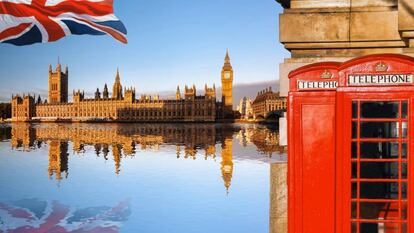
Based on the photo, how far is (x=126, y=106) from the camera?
145 m

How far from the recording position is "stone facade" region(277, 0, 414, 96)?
6242mm

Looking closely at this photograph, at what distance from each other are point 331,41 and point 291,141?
1805mm

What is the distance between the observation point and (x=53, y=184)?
17.4 metres

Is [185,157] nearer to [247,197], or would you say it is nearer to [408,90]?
[247,197]

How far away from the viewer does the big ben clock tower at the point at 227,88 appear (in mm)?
145500

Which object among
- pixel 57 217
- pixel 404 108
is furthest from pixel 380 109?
pixel 57 217

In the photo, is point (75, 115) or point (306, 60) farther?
point (75, 115)

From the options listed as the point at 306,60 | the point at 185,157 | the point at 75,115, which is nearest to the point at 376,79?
the point at 306,60

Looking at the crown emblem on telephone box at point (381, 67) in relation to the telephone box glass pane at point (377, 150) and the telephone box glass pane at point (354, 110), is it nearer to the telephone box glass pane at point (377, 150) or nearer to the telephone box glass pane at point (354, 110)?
the telephone box glass pane at point (354, 110)

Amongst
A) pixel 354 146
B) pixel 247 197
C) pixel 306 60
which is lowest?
pixel 247 197

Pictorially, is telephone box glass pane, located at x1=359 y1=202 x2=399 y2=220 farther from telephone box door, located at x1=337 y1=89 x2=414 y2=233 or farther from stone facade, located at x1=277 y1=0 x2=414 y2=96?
stone facade, located at x1=277 y1=0 x2=414 y2=96

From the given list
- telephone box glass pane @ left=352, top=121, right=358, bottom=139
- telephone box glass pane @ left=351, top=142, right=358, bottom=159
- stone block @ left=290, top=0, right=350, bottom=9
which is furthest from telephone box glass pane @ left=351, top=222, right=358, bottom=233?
stone block @ left=290, top=0, right=350, bottom=9

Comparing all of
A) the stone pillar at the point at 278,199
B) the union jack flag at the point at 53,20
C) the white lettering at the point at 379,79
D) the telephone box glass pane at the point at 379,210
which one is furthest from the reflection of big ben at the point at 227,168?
the white lettering at the point at 379,79

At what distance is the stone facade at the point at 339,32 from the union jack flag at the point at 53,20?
3493mm
